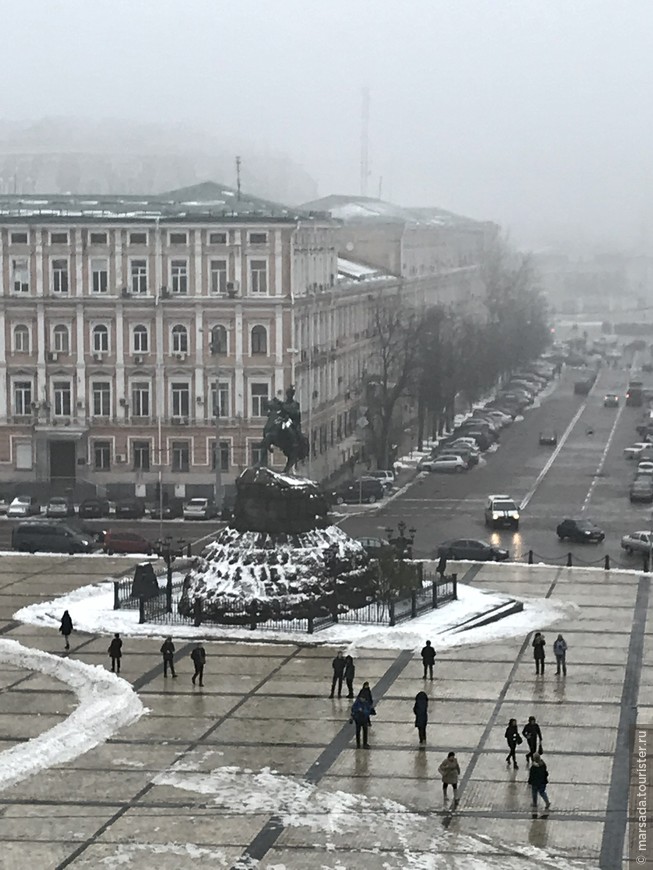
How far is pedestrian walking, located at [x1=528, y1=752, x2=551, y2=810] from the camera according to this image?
29.7 meters

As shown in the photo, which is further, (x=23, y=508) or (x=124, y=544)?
(x=23, y=508)

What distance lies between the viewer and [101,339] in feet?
249

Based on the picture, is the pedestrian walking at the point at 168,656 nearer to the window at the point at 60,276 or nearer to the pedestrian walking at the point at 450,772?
the pedestrian walking at the point at 450,772

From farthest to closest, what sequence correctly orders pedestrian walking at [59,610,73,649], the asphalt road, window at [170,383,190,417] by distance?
window at [170,383,190,417] → the asphalt road → pedestrian walking at [59,610,73,649]

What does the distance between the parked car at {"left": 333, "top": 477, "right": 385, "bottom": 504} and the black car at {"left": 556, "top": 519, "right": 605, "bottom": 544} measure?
1123 cm

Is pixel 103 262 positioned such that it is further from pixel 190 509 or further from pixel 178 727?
pixel 178 727

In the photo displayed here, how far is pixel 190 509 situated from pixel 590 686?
1278 inches

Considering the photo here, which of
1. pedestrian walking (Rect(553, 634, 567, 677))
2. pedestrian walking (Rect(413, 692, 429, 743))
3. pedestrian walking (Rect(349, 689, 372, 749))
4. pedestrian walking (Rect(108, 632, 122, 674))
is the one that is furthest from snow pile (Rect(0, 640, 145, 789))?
pedestrian walking (Rect(553, 634, 567, 677))

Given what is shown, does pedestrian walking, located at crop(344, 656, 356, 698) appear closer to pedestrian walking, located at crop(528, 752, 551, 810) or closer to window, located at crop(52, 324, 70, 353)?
pedestrian walking, located at crop(528, 752, 551, 810)

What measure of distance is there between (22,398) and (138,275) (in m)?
6.84

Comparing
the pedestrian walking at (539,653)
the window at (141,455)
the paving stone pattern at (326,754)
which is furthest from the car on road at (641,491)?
the pedestrian walking at (539,653)

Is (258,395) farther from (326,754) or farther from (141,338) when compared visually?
(326,754)

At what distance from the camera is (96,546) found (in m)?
62.7

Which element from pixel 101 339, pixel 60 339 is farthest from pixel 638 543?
pixel 60 339
